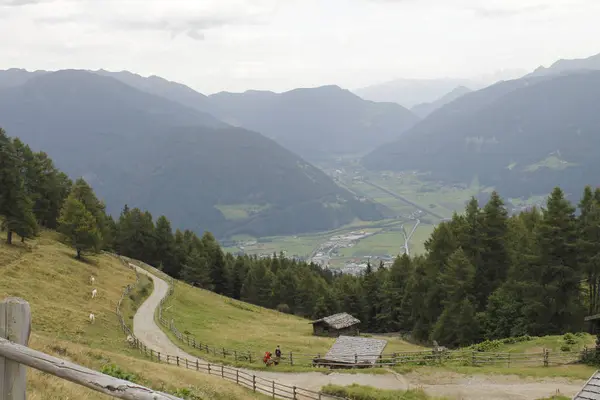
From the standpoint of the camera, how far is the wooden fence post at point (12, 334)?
5.70m

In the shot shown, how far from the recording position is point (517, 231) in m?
63.6

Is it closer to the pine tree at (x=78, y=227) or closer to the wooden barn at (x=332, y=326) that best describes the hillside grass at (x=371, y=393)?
the wooden barn at (x=332, y=326)

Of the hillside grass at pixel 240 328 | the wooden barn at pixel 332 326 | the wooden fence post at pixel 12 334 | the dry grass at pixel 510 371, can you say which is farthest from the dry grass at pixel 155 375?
the wooden barn at pixel 332 326

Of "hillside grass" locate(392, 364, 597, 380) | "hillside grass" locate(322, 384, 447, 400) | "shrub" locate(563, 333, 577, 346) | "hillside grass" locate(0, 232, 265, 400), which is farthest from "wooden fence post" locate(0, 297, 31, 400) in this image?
"shrub" locate(563, 333, 577, 346)

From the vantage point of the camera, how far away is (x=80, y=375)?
557 centimetres

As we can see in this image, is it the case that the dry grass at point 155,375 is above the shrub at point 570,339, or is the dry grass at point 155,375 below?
above

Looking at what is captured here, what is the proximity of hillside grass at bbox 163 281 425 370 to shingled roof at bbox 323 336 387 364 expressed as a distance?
7.91 ft

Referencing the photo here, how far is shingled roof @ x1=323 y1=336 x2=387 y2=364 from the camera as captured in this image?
1703 inches

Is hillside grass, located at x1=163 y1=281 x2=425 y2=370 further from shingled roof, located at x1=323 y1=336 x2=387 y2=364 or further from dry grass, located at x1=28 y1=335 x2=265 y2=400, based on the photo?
dry grass, located at x1=28 y1=335 x2=265 y2=400

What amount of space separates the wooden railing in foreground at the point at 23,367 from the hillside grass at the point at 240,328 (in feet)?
129

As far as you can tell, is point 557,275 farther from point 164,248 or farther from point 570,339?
point 164,248

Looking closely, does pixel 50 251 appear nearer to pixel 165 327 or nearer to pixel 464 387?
pixel 165 327

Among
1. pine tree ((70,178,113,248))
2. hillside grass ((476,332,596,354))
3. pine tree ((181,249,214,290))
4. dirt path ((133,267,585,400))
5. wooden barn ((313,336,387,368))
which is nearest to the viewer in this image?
dirt path ((133,267,585,400))

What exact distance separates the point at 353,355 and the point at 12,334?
40.5 metres
